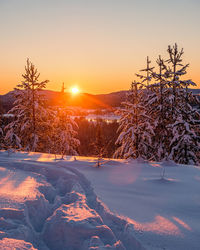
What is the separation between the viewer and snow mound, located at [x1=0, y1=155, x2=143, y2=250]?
2.80m

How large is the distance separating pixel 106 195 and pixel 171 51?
42.0 ft

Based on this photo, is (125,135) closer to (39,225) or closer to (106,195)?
(106,195)

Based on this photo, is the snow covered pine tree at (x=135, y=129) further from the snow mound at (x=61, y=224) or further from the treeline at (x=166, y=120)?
the snow mound at (x=61, y=224)

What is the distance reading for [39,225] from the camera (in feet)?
11.2

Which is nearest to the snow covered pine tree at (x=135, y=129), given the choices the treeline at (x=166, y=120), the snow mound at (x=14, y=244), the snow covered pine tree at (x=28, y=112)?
the treeline at (x=166, y=120)

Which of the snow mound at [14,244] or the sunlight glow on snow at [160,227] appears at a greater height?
the snow mound at [14,244]

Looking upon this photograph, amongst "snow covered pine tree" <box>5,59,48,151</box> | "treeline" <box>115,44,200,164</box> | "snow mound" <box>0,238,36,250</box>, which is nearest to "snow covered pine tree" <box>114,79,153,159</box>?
"treeline" <box>115,44,200,164</box>

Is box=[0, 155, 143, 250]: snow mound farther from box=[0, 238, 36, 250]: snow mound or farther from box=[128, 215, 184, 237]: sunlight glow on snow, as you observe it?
box=[128, 215, 184, 237]: sunlight glow on snow

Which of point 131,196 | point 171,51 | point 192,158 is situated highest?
point 171,51

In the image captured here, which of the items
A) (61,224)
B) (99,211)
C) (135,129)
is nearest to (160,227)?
(99,211)

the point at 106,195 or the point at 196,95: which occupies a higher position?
the point at 196,95

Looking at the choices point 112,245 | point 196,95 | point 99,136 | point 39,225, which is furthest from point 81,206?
point 196,95

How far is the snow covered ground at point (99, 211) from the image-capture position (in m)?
2.88

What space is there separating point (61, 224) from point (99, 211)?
0.89 meters
